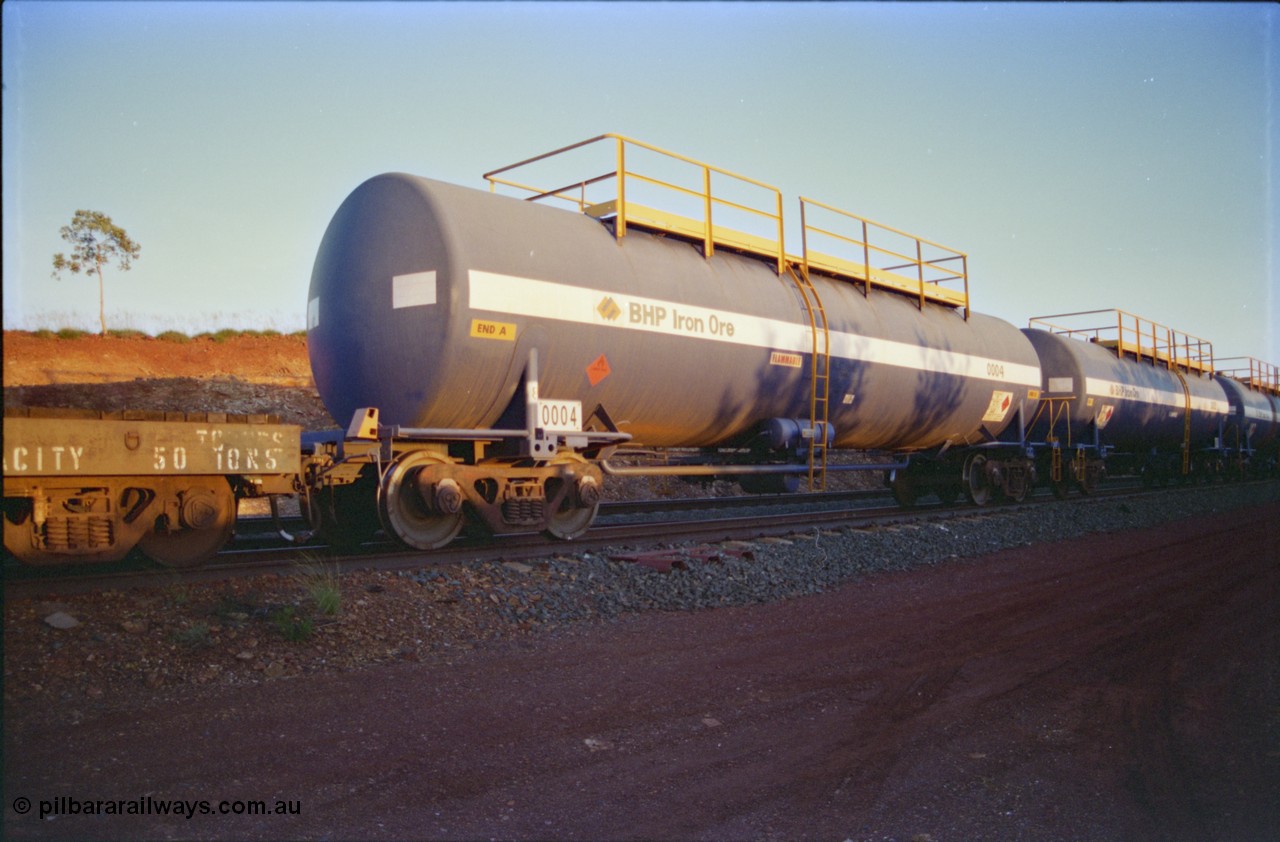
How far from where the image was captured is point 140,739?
157 inches

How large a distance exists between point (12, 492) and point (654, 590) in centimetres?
483

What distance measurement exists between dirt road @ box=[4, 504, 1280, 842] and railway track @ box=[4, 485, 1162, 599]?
81.7 inches

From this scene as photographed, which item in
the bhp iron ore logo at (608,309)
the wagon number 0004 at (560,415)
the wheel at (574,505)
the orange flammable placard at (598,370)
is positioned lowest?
the wheel at (574,505)

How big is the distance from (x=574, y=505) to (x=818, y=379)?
4004mm

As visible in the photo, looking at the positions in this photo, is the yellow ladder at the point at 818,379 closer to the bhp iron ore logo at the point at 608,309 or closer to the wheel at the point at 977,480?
the bhp iron ore logo at the point at 608,309

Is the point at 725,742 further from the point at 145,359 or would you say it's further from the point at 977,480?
the point at 145,359

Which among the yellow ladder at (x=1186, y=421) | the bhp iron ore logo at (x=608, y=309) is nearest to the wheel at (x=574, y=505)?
the bhp iron ore logo at (x=608, y=309)

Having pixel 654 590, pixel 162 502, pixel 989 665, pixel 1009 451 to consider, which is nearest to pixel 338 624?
pixel 162 502

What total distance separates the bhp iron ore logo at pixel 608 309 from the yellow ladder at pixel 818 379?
335 cm

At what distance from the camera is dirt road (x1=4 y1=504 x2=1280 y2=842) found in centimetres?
329

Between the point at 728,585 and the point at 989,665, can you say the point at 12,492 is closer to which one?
the point at 728,585

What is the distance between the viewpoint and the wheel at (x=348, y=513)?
844cm

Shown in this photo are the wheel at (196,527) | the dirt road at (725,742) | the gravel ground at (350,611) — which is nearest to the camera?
the dirt road at (725,742)

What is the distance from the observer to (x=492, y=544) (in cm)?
911
